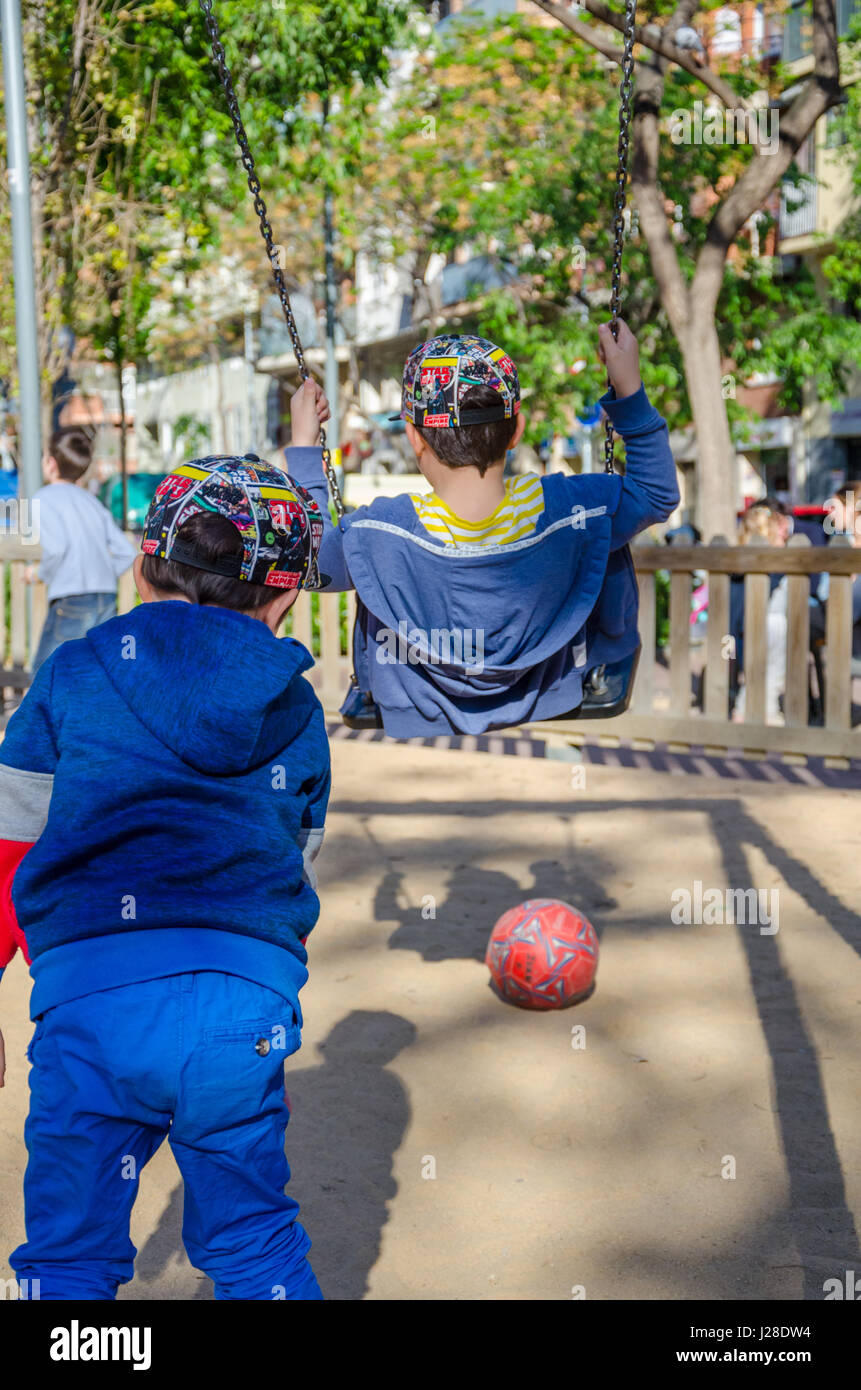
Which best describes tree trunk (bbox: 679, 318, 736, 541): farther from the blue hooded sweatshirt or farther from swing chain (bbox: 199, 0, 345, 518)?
the blue hooded sweatshirt

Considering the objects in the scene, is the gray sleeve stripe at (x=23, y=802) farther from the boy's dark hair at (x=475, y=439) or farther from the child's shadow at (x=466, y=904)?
the child's shadow at (x=466, y=904)

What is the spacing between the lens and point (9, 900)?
86.9 inches

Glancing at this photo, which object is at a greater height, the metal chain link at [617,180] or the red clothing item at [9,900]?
the metal chain link at [617,180]

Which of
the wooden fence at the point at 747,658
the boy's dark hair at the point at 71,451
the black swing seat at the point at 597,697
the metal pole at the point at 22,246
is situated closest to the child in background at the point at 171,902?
the black swing seat at the point at 597,697

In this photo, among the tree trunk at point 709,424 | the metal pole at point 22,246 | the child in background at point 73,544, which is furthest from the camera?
the tree trunk at point 709,424

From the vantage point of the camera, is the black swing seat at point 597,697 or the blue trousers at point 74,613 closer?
the black swing seat at point 597,697

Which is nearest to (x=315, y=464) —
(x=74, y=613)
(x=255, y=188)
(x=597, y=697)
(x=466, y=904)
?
(x=255, y=188)

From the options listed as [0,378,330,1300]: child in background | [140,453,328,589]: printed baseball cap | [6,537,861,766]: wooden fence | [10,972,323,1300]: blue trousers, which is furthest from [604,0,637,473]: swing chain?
[6,537,861,766]: wooden fence

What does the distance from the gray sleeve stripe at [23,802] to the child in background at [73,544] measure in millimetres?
5936

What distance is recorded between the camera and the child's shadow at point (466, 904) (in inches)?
214

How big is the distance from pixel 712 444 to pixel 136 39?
6158mm

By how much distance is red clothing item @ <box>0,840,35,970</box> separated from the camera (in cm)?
216

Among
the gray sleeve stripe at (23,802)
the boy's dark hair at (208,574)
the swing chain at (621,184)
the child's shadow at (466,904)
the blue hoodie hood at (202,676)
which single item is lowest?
the child's shadow at (466,904)
